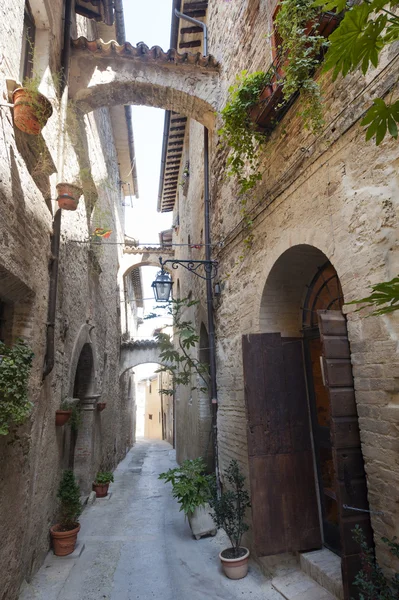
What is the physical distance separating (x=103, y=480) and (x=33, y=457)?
4223 millimetres

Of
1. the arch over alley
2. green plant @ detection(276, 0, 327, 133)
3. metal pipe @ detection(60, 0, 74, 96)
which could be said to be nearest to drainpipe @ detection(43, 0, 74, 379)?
metal pipe @ detection(60, 0, 74, 96)

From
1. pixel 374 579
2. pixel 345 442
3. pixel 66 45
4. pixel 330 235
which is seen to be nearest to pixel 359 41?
pixel 330 235

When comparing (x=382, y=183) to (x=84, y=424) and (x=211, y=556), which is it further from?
(x=84, y=424)

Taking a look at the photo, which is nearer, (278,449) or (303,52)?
(303,52)

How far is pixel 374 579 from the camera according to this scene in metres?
2.35

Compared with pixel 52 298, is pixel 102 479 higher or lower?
lower

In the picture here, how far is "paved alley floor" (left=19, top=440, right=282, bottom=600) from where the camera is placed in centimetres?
390

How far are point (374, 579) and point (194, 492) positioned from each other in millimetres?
2881

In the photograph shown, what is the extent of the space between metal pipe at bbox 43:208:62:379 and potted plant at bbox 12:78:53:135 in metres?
1.59

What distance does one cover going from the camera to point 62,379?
18.2 ft

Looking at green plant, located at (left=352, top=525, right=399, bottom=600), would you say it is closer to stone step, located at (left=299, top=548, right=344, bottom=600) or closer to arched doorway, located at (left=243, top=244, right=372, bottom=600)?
stone step, located at (left=299, top=548, right=344, bottom=600)

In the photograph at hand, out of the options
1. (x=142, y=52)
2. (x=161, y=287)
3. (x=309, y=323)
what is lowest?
(x=309, y=323)

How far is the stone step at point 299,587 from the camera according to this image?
131 inches

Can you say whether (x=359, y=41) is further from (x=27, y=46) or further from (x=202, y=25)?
(x=202, y=25)
